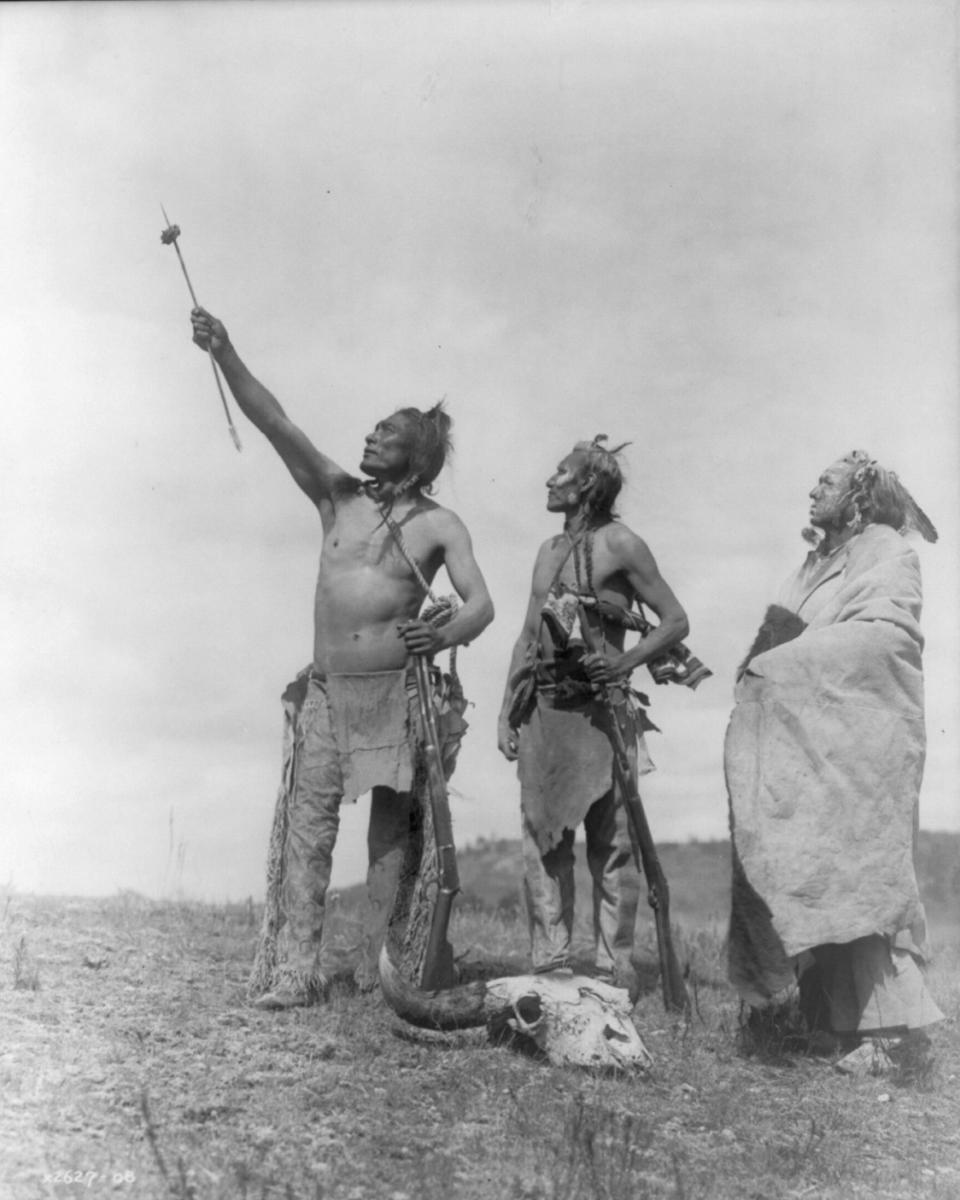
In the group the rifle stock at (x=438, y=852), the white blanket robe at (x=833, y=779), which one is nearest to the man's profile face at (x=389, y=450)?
the rifle stock at (x=438, y=852)

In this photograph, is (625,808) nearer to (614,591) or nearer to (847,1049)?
(614,591)

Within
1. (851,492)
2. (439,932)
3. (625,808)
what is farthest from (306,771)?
(851,492)

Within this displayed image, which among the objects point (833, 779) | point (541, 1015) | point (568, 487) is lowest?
point (541, 1015)

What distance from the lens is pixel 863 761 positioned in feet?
16.2

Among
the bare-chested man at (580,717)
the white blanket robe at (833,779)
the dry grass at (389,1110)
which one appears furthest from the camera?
the bare-chested man at (580,717)

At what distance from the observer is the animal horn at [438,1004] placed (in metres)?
4.48

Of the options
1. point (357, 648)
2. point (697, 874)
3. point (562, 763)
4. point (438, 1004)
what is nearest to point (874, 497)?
point (562, 763)

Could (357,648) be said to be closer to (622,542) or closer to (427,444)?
(427,444)

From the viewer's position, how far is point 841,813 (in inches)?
193

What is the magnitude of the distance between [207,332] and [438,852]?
94.9 inches

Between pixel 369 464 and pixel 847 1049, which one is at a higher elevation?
pixel 369 464

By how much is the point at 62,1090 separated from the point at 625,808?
2.55 meters

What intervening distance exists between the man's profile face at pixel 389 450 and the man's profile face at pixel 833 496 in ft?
5.92

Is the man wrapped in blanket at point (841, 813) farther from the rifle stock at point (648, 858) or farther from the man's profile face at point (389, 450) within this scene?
the man's profile face at point (389, 450)
